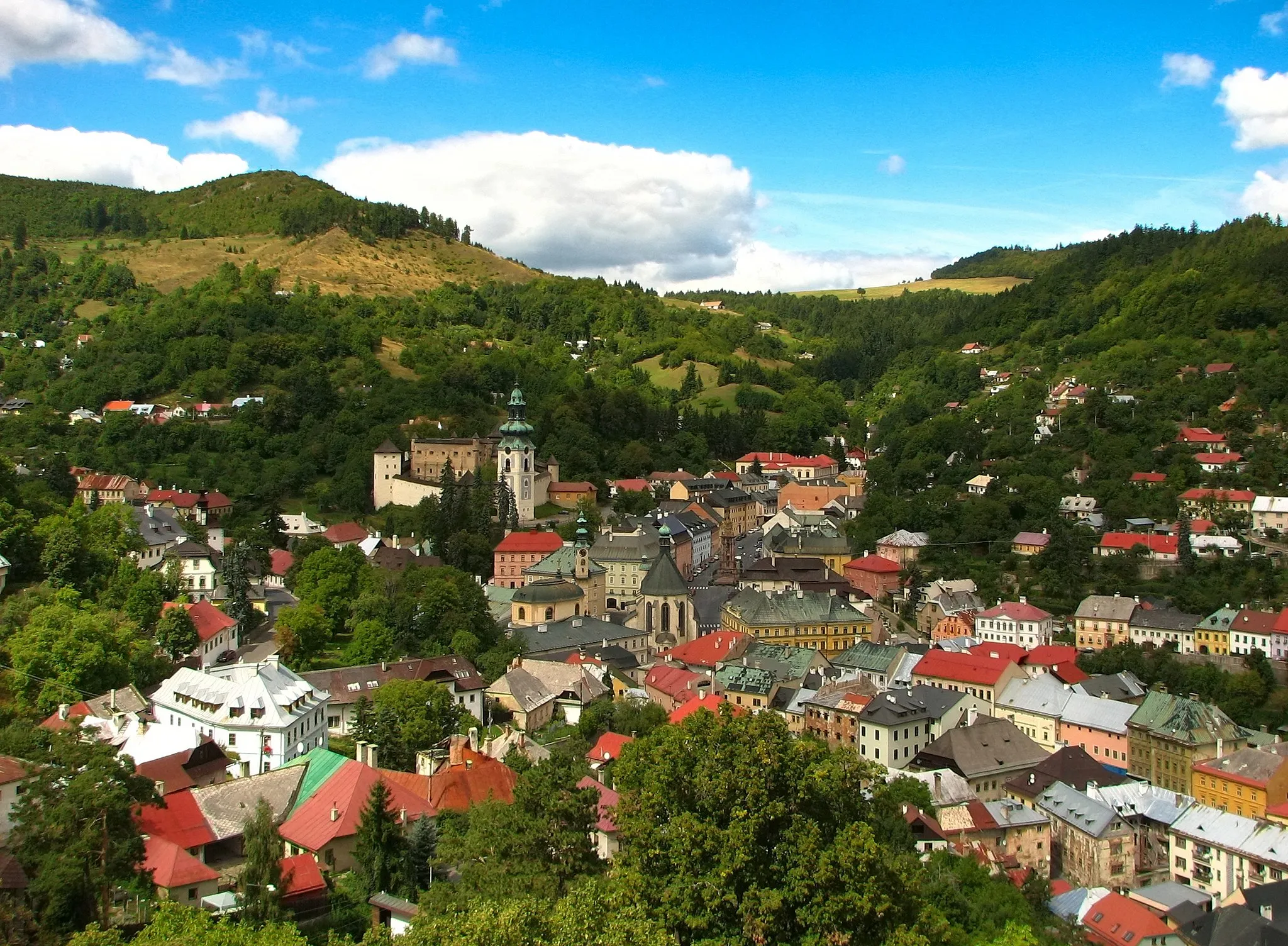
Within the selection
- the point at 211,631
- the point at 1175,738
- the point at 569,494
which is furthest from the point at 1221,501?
the point at 211,631

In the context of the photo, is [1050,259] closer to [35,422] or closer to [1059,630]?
[1059,630]

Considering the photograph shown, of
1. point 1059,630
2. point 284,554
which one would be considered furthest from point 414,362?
point 1059,630

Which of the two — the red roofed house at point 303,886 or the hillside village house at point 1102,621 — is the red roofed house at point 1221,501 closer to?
the hillside village house at point 1102,621

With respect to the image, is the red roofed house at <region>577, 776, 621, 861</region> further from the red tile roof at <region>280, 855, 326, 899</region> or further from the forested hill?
the forested hill

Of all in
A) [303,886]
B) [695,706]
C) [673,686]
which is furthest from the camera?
[673,686]

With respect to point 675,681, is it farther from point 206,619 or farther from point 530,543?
point 206,619

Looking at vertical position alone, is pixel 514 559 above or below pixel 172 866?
below

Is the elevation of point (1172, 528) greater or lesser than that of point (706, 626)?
greater

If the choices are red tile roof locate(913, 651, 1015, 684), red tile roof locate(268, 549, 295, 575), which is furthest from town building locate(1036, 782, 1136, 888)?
red tile roof locate(268, 549, 295, 575)
